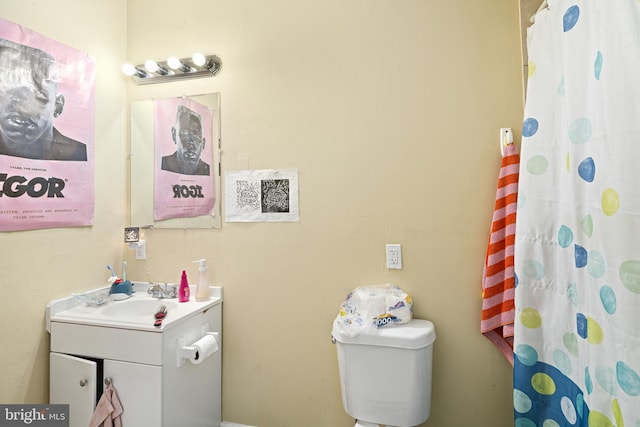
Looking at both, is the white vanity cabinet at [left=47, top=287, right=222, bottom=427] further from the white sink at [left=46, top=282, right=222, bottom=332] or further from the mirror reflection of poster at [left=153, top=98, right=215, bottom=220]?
the mirror reflection of poster at [left=153, top=98, right=215, bottom=220]

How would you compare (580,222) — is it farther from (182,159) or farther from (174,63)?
(174,63)

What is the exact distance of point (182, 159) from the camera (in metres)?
1.84

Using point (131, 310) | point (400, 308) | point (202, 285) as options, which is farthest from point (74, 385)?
point (400, 308)

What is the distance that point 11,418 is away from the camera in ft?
4.45

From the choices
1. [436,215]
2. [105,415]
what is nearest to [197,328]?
[105,415]

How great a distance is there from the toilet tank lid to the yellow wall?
158 mm

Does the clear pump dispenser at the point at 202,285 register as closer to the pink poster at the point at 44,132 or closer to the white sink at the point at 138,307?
the white sink at the point at 138,307

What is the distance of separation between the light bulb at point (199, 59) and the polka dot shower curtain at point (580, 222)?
4.85 feet

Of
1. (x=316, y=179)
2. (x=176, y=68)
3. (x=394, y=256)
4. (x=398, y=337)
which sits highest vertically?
(x=176, y=68)

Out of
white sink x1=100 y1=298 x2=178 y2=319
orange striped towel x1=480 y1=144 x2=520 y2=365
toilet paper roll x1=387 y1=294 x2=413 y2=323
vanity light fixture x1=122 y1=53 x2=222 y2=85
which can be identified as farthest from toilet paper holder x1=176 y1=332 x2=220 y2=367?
vanity light fixture x1=122 y1=53 x2=222 y2=85

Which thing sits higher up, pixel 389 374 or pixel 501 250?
pixel 501 250

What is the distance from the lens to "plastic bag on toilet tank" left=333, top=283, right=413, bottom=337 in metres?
1.39

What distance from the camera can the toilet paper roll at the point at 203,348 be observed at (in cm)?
144

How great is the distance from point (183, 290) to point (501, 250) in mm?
1483
